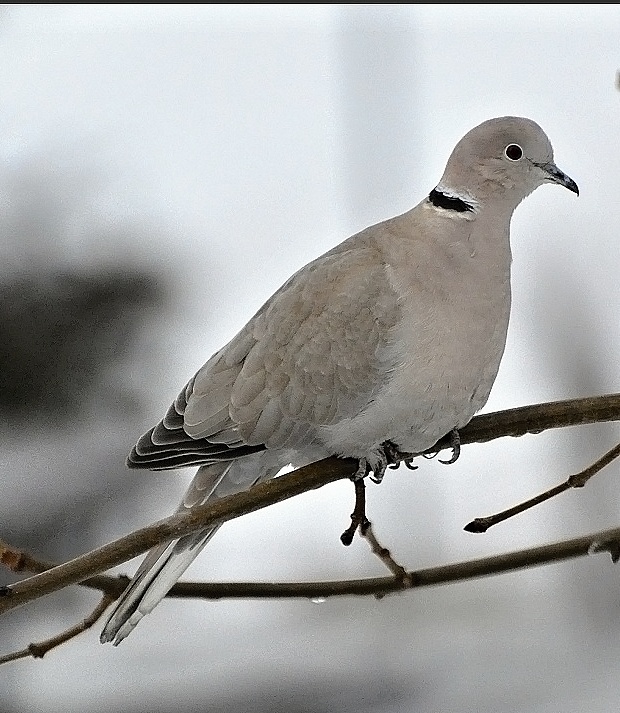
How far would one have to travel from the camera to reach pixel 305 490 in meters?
0.83

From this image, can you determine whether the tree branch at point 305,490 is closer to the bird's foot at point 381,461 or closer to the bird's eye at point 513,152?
the bird's foot at point 381,461

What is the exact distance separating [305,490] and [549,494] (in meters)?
0.22

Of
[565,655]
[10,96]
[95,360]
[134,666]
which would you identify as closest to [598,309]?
[565,655]

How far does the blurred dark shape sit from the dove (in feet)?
1.72

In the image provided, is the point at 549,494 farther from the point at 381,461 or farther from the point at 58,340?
the point at 58,340

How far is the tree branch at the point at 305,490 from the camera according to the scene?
71 cm

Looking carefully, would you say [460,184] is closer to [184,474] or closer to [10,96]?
[184,474]

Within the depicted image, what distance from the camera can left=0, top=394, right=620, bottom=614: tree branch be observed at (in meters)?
0.71

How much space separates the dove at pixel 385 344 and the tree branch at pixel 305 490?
12 centimetres

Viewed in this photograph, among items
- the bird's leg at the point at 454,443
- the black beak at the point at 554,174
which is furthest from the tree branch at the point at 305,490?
the black beak at the point at 554,174

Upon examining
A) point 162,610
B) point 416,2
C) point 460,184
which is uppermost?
point 416,2

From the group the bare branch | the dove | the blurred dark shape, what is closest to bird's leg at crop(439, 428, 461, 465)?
the dove

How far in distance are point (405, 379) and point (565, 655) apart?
3.56 ft

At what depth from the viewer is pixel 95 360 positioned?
164cm
